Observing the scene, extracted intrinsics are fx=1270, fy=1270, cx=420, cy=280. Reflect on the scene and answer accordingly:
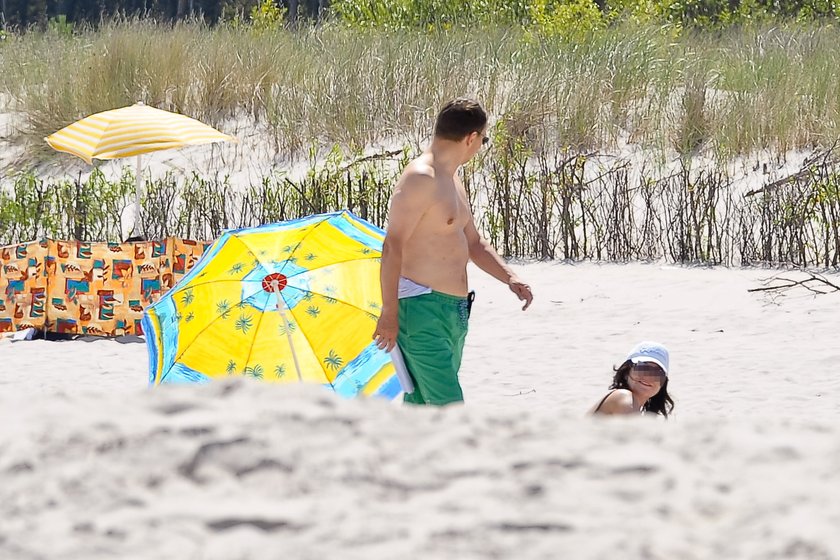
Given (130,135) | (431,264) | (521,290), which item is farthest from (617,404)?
(130,135)

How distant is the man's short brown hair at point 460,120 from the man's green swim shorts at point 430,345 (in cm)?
44

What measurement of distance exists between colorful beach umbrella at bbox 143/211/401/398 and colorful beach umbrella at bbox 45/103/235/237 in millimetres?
4073

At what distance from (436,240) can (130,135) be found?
213 inches

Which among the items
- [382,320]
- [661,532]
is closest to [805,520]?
[661,532]

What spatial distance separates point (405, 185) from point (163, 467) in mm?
2235

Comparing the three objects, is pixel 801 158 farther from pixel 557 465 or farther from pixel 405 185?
pixel 557 465

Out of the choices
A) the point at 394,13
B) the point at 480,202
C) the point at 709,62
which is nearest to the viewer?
the point at 480,202

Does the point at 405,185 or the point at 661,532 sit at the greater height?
the point at 405,185

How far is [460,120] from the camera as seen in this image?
3457 mm

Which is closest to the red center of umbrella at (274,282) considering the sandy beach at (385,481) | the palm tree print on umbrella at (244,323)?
the palm tree print on umbrella at (244,323)

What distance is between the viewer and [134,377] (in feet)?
20.5

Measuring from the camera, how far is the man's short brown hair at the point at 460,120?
3.44m

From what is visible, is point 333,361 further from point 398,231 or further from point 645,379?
point 645,379

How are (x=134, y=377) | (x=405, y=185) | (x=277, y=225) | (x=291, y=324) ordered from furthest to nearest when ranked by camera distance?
(x=134, y=377)
(x=277, y=225)
(x=291, y=324)
(x=405, y=185)
